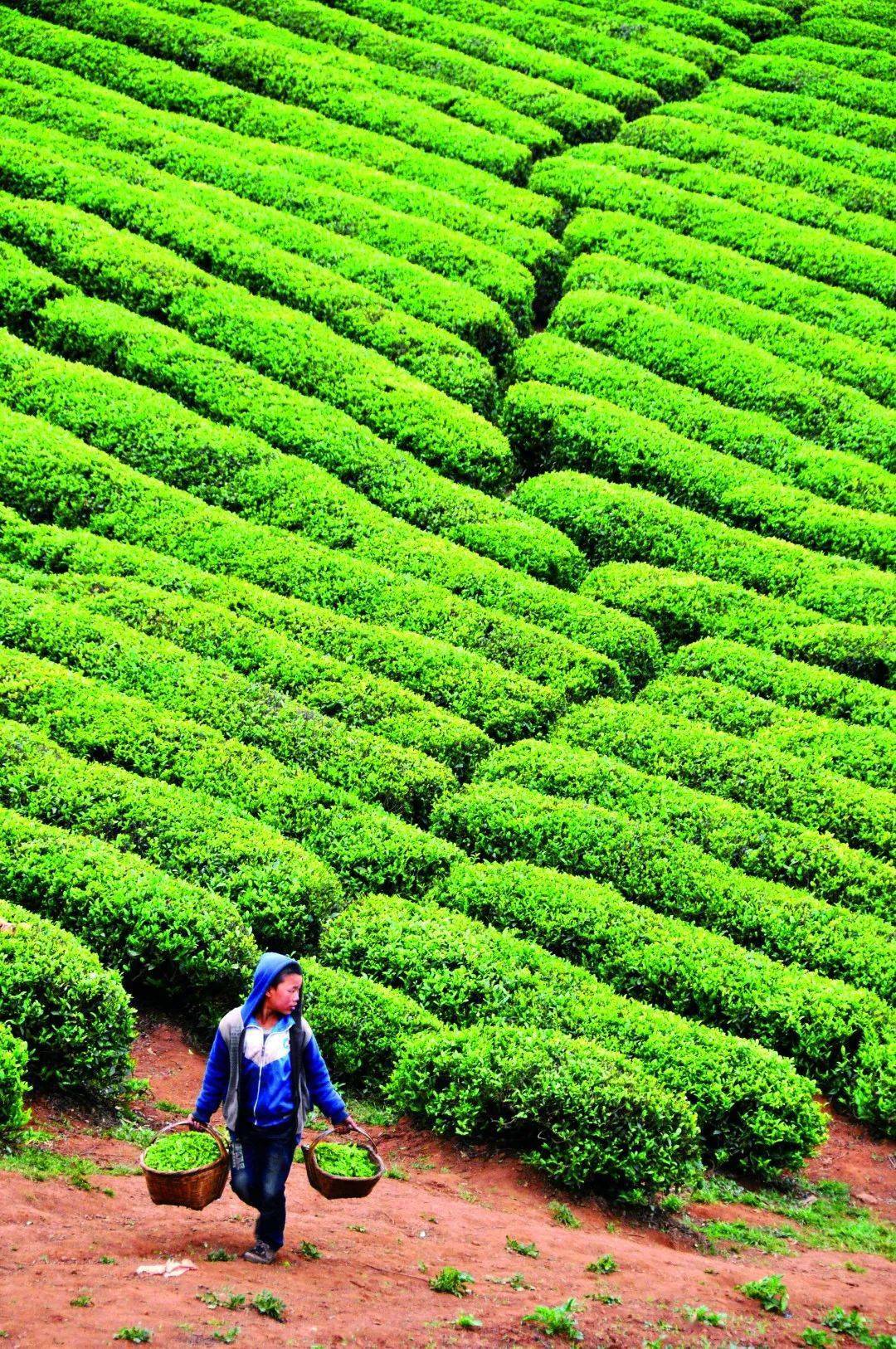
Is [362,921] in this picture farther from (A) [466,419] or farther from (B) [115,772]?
(A) [466,419]

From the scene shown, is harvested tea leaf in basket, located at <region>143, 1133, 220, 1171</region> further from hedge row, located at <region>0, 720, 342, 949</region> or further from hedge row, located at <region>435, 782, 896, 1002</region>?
hedge row, located at <region>435, 782, 896, 1002</region>

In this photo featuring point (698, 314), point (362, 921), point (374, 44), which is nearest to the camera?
point (362, 921)

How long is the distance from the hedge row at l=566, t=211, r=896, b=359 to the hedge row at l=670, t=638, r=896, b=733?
6.92m

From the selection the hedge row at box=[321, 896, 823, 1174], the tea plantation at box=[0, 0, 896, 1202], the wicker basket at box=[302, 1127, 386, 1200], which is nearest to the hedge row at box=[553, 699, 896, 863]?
the tea plantation at box=[0, 0, 896, 1202]

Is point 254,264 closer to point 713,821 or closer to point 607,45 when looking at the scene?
point 713,821

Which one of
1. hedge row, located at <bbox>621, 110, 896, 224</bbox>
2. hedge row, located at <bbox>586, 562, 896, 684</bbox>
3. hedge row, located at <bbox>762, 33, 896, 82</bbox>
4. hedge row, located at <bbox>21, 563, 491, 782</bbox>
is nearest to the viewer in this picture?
hedge row, located at <bbox>21, 563, 491, 782</bbox>

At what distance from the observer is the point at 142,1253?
263 inches

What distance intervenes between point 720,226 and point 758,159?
2.83 meters

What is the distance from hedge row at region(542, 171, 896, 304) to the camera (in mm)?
21656

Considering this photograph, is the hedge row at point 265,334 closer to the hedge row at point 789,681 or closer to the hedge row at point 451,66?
the hedge row at point 789,681


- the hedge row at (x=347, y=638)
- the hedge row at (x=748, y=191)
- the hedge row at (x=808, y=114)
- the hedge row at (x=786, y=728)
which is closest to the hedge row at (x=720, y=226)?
the hedge row at (x=748, y=191)

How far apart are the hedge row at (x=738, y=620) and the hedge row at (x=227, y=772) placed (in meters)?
5.03

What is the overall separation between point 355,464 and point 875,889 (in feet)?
28.1

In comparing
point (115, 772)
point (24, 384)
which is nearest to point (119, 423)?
point (24, 384)
